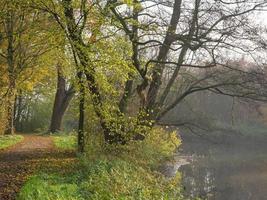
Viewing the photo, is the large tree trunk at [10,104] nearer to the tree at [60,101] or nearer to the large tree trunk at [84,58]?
the tree at [60,101]

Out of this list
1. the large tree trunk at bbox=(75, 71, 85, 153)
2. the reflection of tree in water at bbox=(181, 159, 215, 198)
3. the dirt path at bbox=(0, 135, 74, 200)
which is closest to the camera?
the dirt path at bbox=(0, 135, 74, 200)

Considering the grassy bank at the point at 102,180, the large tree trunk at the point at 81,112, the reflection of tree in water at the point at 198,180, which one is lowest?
the reflection of tree in water at the point at 198,180

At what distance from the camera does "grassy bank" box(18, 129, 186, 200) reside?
9.90 meters

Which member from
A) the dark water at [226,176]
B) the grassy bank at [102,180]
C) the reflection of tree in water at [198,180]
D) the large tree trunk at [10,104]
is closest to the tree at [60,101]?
the large tree trunk at [10,104]

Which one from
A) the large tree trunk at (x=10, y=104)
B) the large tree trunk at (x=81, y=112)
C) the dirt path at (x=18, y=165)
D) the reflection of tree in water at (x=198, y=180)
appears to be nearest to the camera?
the dirt path at (x=18, y=165)

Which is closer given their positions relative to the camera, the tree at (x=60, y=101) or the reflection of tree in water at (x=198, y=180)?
the reflection of tree in water at (x=198, y=180)

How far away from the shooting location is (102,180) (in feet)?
37.2

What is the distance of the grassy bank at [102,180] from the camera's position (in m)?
9.90

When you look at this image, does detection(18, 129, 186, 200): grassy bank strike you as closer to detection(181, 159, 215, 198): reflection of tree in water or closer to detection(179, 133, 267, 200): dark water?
detection(181, 159, 215, 198): reflection of tree in water

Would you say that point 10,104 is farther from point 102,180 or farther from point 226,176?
point 102,180

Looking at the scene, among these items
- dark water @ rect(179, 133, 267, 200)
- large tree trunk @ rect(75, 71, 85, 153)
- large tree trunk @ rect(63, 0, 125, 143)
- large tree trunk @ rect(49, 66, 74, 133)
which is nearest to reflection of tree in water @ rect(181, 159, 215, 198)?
dark water @ rect(179, 133, 267, 200)

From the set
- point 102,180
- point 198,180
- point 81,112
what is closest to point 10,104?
point 81,112

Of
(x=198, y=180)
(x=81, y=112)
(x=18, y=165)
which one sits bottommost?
(x=198, y=180)

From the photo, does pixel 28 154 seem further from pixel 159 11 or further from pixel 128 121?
pixel 159 11
